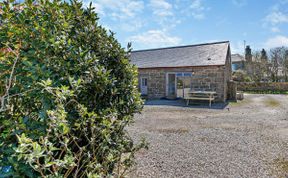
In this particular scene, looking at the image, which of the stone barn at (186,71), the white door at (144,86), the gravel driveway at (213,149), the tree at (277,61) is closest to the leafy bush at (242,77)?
the tree at (277,61)

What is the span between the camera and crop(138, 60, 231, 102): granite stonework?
1297 centimetres

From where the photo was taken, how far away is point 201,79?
13609 mm

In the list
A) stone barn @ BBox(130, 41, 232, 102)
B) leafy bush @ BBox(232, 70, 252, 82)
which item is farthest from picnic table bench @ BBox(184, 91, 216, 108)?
leafy bush @ BBox(232, 70, 252, 82)

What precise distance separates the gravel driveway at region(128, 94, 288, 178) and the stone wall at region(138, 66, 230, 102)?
586 centimetres

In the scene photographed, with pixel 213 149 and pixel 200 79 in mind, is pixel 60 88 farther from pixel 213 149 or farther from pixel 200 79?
pixel 200 79

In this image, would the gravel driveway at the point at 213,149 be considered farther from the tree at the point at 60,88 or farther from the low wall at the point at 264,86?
the low wall at the point at 264,86

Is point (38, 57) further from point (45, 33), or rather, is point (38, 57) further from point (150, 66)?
point (150, 66)

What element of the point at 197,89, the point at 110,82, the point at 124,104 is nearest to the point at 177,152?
the point at 124,104

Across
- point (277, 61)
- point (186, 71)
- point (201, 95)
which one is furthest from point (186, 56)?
point (277, 61)

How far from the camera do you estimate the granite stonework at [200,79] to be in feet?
42.5

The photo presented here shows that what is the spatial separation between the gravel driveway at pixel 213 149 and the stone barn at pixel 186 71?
614cm

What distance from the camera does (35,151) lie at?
1165 mm

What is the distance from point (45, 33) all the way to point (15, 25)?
41cm

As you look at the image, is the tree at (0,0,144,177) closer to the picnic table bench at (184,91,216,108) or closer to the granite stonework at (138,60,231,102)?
the picnic table bench at (184,91,216,108)
